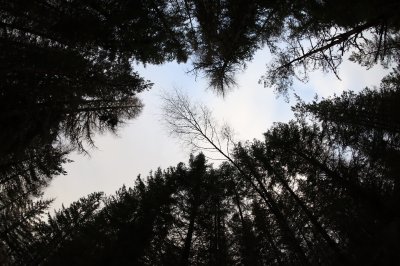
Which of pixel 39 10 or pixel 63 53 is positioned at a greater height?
pixel 39 10

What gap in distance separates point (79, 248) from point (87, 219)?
2.33 meters

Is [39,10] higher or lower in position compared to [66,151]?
lower

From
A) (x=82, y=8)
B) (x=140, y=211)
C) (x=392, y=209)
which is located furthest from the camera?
(x=140, y=211)

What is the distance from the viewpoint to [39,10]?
8.18 m

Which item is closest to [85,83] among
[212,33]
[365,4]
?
[212,33]

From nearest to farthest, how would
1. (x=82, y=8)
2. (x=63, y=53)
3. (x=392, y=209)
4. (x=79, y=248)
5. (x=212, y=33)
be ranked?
(x=392, y=209) → (x=63, y=53) → (x=82, y=8) → (x=212, y=33) → (x=79, y=248)

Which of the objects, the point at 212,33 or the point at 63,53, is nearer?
the point at 63,53

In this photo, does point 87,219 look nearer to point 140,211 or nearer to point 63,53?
point 140,211

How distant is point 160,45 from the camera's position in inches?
419

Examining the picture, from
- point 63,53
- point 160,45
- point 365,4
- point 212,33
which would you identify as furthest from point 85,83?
point 365,4

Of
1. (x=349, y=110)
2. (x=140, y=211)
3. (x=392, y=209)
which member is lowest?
(x=392, y=209)

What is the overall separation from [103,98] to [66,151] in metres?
5.83

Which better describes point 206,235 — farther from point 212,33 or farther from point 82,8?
point 82,8

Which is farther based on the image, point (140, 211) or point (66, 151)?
point (66, 151)
